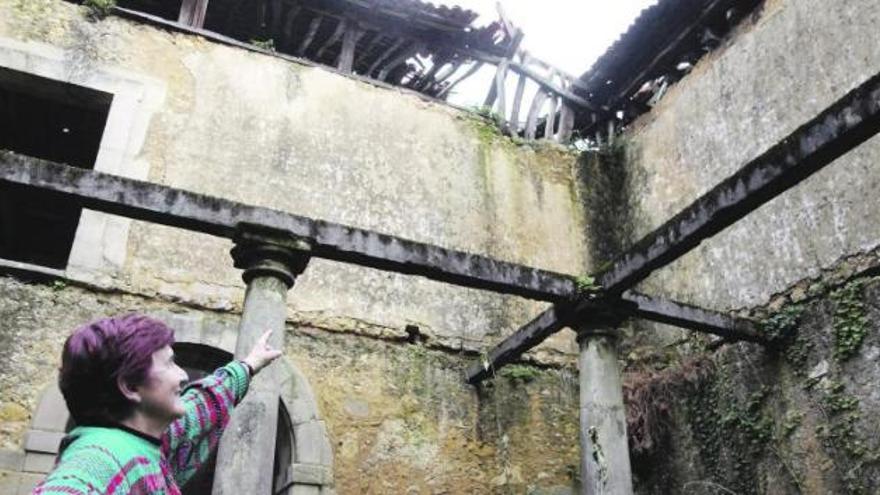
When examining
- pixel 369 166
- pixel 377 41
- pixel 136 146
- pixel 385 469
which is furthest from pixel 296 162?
pixel 385 469

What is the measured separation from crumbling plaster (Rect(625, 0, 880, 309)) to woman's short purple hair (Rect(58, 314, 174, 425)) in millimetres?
5560

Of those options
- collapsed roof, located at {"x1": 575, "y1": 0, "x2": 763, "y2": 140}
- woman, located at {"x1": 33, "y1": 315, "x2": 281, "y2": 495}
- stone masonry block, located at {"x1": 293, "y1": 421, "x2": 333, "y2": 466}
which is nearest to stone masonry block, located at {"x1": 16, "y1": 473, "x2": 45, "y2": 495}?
stone masonry block, located at {"x1": 293, "y1": 421, "x2": 333, "y2": 466}

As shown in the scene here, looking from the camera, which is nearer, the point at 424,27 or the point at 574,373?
the point at 574,373

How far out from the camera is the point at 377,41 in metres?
9.10

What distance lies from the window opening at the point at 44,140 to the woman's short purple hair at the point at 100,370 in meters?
4.93

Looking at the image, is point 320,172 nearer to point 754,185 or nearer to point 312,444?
point 312,444

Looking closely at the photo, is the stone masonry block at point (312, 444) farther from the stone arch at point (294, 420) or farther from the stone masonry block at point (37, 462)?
the stone masonry block at point (37, 462)

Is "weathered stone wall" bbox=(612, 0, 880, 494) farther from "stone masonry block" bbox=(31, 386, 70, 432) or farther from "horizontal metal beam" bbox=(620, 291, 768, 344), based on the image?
"stone masonry block" bbox=(31, 386, 70, 432)

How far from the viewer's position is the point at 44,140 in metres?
9.52

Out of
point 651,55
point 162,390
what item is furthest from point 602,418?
point 651,55

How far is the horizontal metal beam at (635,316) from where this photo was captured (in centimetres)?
550

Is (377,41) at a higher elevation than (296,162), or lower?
higher

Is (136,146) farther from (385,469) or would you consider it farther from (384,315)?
(385,469)

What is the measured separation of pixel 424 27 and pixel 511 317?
361 centimetres
